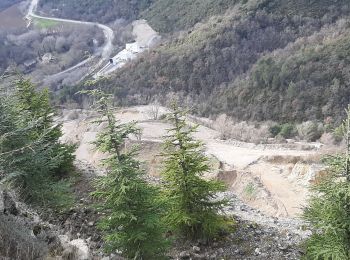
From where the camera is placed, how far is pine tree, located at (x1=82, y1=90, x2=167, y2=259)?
38.4 feet

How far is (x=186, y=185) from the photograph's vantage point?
14.7 meters

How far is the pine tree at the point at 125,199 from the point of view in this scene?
38.4ft

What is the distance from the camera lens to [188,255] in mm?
14906

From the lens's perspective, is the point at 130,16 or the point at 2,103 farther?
the point at 130,16

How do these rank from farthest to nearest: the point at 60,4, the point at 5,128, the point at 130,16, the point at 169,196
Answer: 1. the point at 60,4
2. the point at 130,16
3. the point at 169,196
4. the point at 5,128

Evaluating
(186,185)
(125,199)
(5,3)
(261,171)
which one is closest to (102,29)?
(5,3)

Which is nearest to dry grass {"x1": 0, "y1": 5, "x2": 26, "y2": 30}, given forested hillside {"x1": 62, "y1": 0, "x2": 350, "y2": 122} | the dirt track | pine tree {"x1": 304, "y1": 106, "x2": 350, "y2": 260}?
forested hillside {"x1": 62, "y1": 0, "x2": 350, "y2": 122}

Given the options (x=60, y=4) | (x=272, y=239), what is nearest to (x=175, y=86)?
(x=272, y=239)

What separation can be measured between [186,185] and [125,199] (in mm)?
3297

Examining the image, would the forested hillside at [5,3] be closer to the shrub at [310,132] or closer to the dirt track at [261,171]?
the dirt track at [261,171]

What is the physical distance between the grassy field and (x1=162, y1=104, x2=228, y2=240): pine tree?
10645 cm

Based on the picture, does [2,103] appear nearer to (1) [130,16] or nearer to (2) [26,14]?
(1) [130,16]

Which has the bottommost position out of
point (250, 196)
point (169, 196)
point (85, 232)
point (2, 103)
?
point (250, 196)

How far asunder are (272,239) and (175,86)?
5699 centimetres
